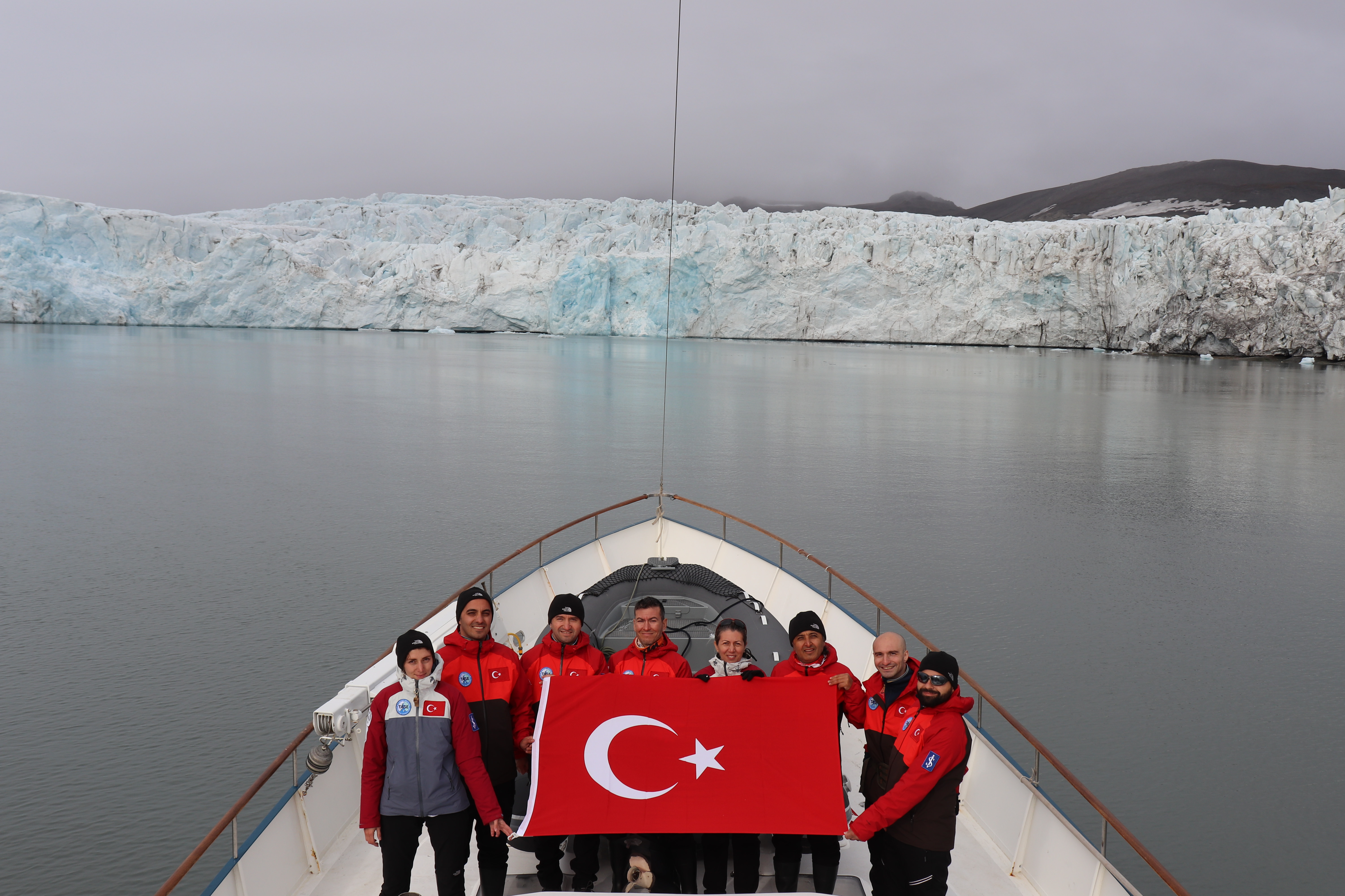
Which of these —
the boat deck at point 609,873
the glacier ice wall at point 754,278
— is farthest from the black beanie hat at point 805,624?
the glacier ice wall at point 754,278

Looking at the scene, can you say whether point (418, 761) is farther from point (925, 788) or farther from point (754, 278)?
point (754, 278)

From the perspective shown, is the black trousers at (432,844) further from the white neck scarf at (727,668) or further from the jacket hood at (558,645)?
the white neck scarf at (727,668)

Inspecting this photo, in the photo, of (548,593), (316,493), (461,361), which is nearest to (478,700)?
(548,593)

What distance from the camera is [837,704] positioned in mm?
3525

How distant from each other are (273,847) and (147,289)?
6689 cm

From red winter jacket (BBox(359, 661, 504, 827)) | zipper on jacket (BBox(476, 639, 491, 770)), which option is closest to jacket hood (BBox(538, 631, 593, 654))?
zipper on jacket (BBox(476, 639, 491, 770))

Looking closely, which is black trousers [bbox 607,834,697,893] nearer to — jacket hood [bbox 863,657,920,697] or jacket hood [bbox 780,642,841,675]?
jacket hood [bbox 780,642,841,675]

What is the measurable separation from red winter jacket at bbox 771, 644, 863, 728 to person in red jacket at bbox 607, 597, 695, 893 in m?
→ 0.42

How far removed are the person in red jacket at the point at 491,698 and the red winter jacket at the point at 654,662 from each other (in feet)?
1.33

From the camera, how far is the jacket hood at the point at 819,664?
3578 millimetres

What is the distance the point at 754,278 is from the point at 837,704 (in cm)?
5842

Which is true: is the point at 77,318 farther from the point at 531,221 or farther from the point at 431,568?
the point at 431,568

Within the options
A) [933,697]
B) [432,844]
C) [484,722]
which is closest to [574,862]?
[432,844]

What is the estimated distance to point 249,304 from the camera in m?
62.9
